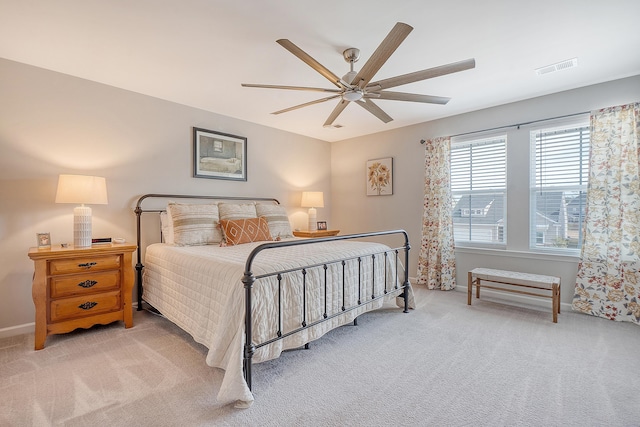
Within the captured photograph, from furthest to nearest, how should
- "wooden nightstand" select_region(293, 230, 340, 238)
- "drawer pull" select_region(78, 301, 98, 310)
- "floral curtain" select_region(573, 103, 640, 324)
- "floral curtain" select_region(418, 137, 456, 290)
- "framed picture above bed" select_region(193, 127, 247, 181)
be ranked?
"wooden nightstand" select_region(293, 230, 340, 238), "floral curtain" select_region(418, 137, 456, 290), "framed picture above bed" select_region(193, 127, 247, 181), "floral curtain" select_region(573, 103, 640, 324), "drawer pull" select_region(78, 301, 98, 310)

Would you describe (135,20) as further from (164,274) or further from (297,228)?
(297,228)

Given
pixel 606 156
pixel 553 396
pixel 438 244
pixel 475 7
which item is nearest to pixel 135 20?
pixel 475 7

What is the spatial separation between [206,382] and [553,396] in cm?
211

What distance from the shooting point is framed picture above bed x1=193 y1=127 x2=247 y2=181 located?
12.3ft

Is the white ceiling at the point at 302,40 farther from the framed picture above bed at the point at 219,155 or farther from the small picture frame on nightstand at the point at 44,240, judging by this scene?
the small picture frame on nightstand at the point at 44,240

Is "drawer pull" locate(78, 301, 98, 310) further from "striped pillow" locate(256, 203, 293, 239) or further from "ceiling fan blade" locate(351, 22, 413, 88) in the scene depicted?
"ceiling fan blade" locate(351, 22, 413, 88)

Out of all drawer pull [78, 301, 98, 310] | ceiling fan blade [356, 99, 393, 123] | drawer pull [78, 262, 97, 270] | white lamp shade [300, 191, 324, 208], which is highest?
ceiling fan blade [356, 99, 393, 123]

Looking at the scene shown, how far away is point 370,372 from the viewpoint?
6.56 feet

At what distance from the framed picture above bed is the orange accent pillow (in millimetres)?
888

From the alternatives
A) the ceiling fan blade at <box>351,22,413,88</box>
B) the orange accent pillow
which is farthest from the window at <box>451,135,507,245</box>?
the orange accent pillow

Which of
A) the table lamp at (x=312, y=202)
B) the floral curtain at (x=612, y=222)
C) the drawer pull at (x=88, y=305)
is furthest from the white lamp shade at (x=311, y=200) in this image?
the floral curtain at (x=612, y=222)

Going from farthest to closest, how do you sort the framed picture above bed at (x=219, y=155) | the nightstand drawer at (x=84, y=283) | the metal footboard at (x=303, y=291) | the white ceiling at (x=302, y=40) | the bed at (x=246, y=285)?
the framed picture above bed at (x=219, y=155) → the nightstand drawer at (x=84, y=283) → the white ceiling at (x=302, y=40) → the bed at (x=246, y=285) → the metal footboard at (x=303, y=291)

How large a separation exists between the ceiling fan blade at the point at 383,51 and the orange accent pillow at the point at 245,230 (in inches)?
77.1

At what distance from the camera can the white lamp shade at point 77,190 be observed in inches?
98.7
